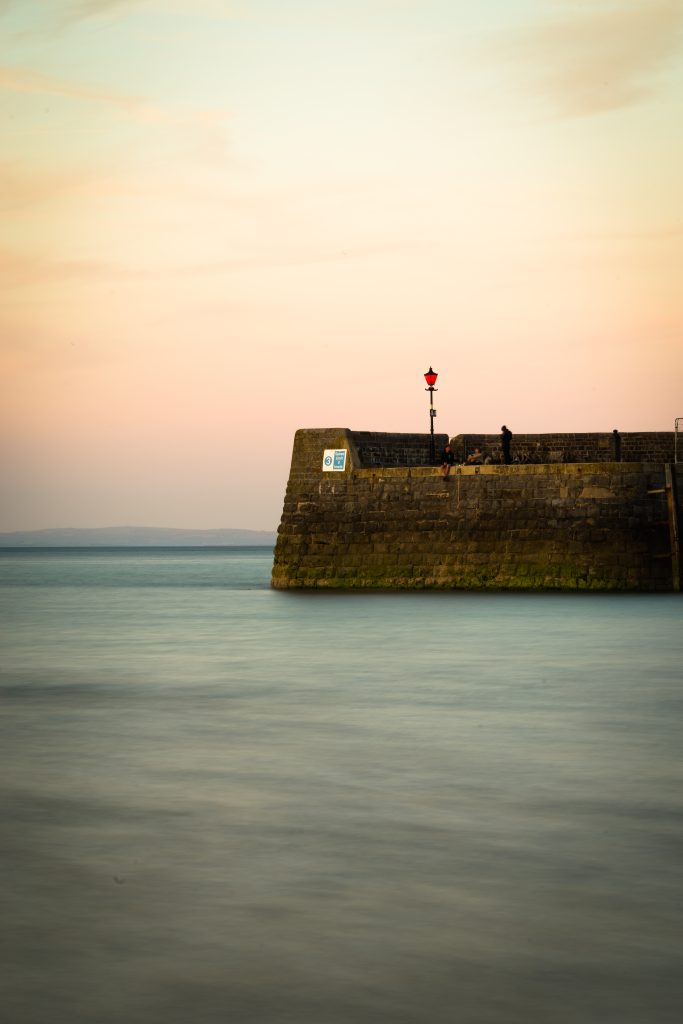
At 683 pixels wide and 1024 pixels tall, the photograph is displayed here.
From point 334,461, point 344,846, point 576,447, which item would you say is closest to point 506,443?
point 576,447

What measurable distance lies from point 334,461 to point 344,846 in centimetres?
1928

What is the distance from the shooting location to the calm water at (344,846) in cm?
386

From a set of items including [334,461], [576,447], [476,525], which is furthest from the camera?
[576,447]

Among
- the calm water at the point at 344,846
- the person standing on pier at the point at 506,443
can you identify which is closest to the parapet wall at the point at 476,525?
the person standing on pier at the point at 506,443

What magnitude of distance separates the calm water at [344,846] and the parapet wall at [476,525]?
8.73 m

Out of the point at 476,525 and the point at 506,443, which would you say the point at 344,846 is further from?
the point at 506,443

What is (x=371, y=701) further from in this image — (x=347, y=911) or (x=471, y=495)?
(x=471, y=495)

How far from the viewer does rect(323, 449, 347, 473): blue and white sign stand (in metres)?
24.8

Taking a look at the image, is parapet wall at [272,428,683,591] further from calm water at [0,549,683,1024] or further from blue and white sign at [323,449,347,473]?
calm water at [0,549,683,1024]

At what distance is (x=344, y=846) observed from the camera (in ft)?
18.8

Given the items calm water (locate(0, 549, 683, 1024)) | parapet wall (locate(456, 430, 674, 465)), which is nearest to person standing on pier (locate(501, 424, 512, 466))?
parapet wall (locate(456, 430, 674, 465))

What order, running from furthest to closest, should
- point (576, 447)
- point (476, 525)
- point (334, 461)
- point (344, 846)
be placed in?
point (576, 447), point (334, 461), point (476, 525), point (344, 846)

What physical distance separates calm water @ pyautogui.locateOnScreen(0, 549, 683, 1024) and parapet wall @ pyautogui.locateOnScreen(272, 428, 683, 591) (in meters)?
8.73

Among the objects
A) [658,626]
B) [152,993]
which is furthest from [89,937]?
[658,626]
